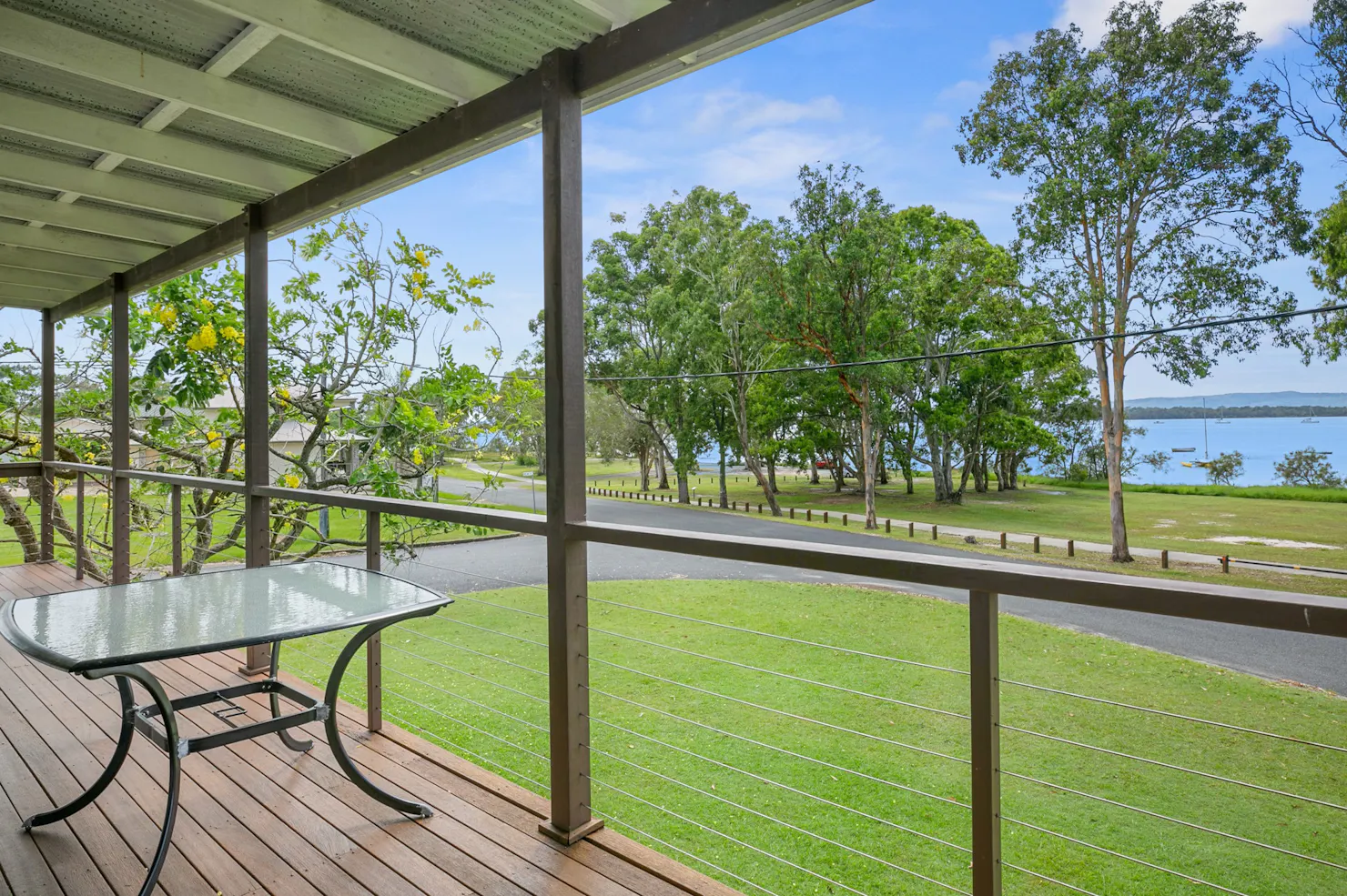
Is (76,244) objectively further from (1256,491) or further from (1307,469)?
(1256,491)

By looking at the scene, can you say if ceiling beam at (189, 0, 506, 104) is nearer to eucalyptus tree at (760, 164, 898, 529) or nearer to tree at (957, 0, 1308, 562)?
tree at (957, 0, 1308, 562)

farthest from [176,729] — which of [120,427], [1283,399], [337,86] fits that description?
[1283,399]

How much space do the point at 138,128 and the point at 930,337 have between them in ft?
60.1

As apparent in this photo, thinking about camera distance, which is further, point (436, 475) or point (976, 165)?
point (976, 165)

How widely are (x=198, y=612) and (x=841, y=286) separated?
59.4 ft

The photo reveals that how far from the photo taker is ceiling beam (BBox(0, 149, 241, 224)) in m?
2.89

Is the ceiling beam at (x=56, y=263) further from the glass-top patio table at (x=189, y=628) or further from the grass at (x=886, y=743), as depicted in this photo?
the glass-top patio table at (x=189, y=628)

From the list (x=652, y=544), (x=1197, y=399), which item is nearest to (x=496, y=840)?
(x=652, y=544)

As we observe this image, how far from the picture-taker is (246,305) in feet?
11.0

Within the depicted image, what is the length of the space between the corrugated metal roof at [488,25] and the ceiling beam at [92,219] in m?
2.28

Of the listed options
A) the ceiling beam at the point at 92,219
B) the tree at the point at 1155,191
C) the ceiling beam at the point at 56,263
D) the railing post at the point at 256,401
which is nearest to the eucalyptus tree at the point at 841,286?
the tree at the point at 1155,191

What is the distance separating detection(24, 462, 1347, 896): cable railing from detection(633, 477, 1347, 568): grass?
16.5ft

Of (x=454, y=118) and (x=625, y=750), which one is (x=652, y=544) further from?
(x=625, y=750)

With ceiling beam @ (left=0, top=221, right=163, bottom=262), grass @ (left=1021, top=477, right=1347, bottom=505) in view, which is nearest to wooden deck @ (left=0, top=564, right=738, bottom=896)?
ceiling beam @ (left=0, top=221, right=163, bottom=262)
